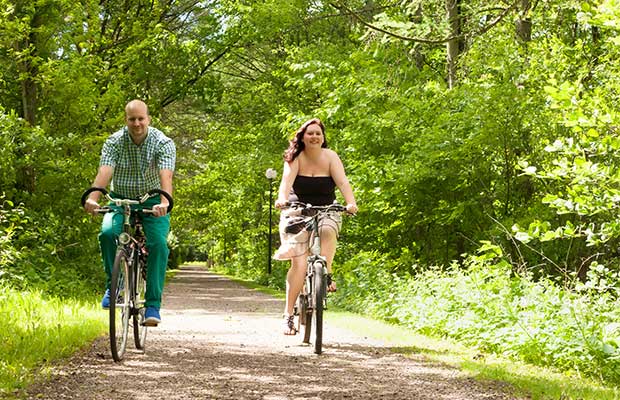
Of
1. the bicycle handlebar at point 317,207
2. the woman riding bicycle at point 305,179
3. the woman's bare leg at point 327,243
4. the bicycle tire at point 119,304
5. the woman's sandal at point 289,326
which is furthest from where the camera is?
the woman's sandal at point 289,326

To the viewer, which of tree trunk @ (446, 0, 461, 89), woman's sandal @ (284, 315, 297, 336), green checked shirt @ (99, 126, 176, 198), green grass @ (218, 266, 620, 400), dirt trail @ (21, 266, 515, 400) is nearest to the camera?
dirt trail @ (21, 266, 515, 400)

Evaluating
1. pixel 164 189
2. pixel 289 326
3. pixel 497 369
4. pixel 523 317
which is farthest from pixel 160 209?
pixel 523 317

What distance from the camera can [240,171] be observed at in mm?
28234

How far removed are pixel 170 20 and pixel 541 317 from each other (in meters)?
20.1

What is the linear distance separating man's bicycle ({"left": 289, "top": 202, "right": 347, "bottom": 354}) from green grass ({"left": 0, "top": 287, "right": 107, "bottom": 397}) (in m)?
2.08

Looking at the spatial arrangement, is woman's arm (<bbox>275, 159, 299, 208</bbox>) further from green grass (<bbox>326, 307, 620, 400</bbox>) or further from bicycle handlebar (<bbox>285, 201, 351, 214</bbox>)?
green grass (<bbox>326, 307, 620, 400</bbox>)

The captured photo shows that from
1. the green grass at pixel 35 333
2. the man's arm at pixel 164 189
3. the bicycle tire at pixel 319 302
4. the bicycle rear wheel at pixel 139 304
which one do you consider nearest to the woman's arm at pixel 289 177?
the bicycle tire at pixel 319 302

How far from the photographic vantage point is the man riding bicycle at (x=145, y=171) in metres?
6.71

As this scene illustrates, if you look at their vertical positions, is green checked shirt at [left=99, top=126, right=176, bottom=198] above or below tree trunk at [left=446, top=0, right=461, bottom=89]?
below

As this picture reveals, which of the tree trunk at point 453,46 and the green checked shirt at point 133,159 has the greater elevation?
the tree trunk at point 453,46

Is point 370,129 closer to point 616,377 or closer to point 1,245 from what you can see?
point 1,245

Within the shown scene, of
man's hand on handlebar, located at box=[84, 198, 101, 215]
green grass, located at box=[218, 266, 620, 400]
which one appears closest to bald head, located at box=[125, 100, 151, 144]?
man's hand on handlebar, located at box=[84, 198, 101, 215]

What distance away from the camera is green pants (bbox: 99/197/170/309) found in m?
6.59

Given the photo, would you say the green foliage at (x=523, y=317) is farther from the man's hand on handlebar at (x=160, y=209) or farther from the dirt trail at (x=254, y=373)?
the man's hand on handlebar at (x=160, y=209)
